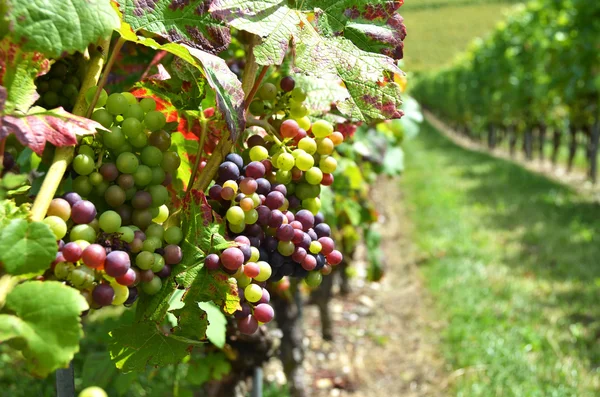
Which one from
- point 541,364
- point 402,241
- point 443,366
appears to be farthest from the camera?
point 402,241

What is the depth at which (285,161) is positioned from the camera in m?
0.88

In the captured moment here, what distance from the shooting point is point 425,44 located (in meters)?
79.4

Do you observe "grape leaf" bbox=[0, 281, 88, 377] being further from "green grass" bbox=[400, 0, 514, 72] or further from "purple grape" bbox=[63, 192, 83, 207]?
"green grass" bbox=[400, 0, 514, 72]

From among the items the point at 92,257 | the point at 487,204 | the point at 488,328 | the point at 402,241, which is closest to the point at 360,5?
the point at 92,257

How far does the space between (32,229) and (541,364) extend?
4.09 m

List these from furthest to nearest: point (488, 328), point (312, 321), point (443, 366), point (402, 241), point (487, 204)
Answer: point (487, 204)
point (402, 241)
point (312, 321)
point (488, 328)
point (443, 366)

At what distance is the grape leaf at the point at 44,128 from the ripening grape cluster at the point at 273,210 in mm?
225

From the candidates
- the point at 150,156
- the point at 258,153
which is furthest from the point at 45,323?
the point at 258,153

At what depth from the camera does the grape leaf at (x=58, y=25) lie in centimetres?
58

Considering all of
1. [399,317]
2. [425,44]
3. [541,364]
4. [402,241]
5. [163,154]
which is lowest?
[425,44]

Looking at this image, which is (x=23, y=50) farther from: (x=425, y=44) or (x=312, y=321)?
(x=425, y=44)

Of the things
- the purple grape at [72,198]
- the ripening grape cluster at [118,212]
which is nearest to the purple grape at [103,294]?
the ripening grape cluster at [118,212]

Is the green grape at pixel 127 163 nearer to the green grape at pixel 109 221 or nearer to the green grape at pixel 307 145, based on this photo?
the green grape at pixel 109 221

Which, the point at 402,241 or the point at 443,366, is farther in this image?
the point at 402,241
